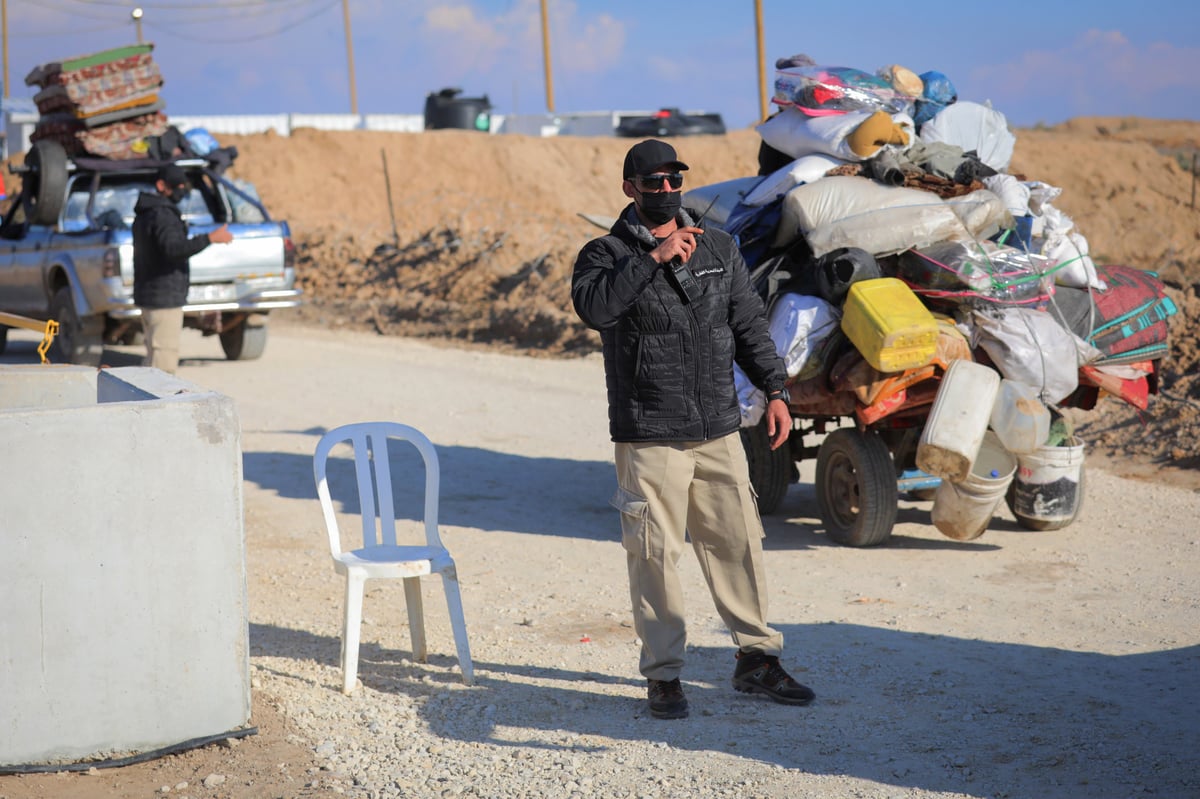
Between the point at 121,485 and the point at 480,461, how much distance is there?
5741 millimetres

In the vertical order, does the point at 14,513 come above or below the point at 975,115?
below

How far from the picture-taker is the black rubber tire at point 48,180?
13688mm

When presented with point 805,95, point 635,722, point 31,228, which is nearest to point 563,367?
point 31,228

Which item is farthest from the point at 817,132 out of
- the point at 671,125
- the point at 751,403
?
the point at 671,125

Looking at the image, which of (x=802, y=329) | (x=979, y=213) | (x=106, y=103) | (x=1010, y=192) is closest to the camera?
(x=802, y=329)

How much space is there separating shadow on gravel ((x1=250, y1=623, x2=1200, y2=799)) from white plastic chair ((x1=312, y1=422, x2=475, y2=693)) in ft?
0.63

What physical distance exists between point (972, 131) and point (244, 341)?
9.43m

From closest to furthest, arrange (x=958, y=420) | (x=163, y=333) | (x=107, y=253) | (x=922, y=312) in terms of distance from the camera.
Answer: (x=958, y=420)
(x=922, y=312)
(x=163, y=333)
(x=107, y=253)

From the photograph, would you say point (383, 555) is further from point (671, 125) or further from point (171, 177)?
point (671, 125)

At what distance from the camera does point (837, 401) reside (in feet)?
23.4

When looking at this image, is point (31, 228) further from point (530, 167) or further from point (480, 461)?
point (530, 167)

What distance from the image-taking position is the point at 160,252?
10.1 meters

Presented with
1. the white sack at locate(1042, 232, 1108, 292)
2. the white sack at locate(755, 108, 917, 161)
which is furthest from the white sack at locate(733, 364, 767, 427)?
the white sack at locate(1042, 232, 1108, 292)

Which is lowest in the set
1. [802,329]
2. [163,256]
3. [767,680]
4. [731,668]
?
[731,668]
